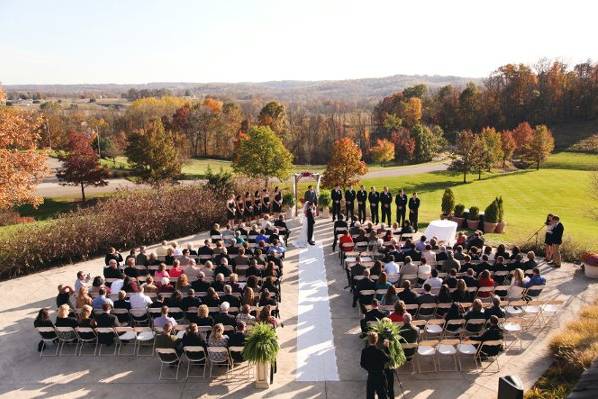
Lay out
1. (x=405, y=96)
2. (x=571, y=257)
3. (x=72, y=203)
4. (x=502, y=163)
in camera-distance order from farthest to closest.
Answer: (x=405, y=96)
(x=502, y=163)
(x=72, y=203)
(x=571, y=257)

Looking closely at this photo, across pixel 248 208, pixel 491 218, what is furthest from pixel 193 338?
pixel 491 218

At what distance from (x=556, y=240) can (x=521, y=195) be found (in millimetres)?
25579

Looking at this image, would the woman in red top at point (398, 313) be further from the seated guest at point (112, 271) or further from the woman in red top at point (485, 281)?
the seated guest at point (112, 271)

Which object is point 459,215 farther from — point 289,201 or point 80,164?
point 80,164

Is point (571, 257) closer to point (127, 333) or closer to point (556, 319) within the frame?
point (556, 319)

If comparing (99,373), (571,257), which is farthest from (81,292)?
(571,257)

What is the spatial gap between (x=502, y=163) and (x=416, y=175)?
1308cm

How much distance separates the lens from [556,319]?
12.5 metres

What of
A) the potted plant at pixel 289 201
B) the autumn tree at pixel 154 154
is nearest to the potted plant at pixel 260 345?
the potted plant at pixel 289 201

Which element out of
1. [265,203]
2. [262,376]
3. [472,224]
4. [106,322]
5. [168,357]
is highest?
[265,203]

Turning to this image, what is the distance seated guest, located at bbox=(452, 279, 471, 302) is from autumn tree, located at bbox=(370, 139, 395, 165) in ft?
201

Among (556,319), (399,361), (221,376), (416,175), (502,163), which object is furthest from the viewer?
(502,163)

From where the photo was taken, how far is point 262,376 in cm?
970

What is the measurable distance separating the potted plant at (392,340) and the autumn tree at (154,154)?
35.1m
